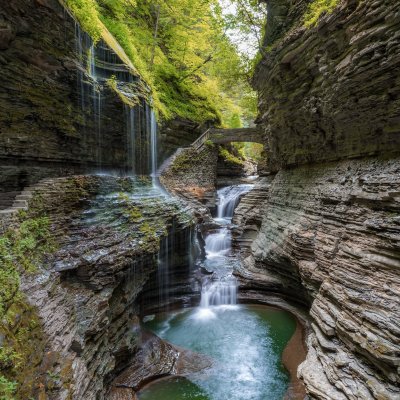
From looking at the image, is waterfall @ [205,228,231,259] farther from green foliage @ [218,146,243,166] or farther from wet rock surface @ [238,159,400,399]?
green foliage @ [218,146,243,166]

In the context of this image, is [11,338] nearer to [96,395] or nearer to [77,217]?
[96,395]

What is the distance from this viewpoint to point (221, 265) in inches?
561

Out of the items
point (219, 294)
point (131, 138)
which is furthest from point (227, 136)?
point (219, 294)

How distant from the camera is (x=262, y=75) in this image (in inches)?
512

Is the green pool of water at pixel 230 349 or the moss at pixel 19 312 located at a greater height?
the moss at pixel 19 312

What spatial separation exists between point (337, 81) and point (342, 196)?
3278mm

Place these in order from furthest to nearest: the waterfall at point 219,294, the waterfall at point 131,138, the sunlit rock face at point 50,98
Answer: the waterfall at point 131,138
the waterfall at point 219,294
the sunlit rock face at point 50,98

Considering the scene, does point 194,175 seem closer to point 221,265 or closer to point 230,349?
point 221,265

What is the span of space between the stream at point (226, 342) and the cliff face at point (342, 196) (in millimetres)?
1266

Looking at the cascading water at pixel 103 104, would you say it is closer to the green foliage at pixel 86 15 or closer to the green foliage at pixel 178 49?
the green foliage at pixel 86 15

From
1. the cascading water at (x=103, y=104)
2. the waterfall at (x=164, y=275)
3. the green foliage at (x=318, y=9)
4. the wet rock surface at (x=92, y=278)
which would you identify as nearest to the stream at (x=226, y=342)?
the waterfall at (x=164, y=275)

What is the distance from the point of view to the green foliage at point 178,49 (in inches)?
640

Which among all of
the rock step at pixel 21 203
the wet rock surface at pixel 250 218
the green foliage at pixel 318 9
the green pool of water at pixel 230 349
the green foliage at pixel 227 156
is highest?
the green foliage at pixel 318 9

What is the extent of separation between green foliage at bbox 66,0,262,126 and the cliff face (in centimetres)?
743
